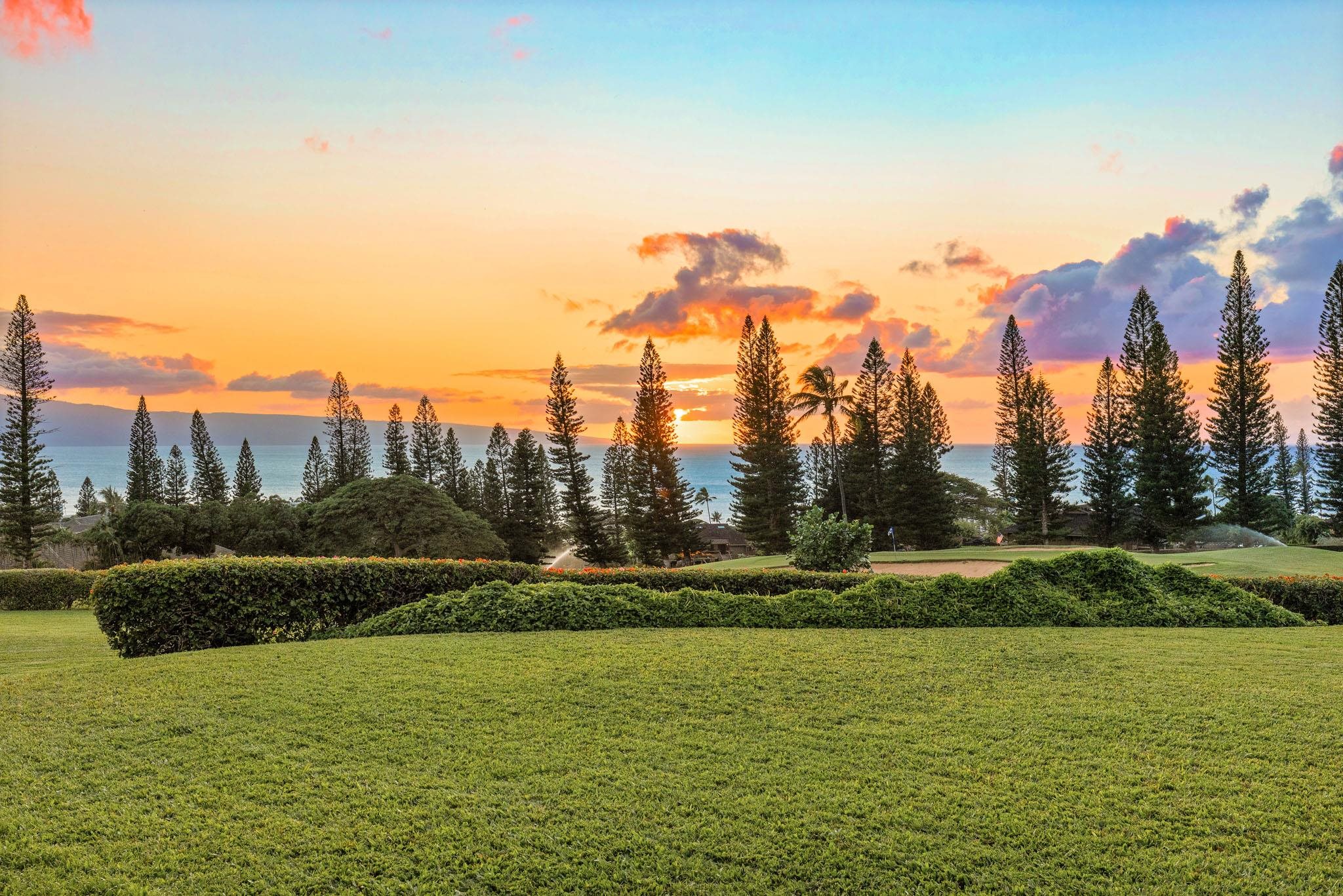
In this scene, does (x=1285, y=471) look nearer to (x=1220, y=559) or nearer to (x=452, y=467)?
(x=1220, y=559)

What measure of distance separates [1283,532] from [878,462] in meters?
19.6

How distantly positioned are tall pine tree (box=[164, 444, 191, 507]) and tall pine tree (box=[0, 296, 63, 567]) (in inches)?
424

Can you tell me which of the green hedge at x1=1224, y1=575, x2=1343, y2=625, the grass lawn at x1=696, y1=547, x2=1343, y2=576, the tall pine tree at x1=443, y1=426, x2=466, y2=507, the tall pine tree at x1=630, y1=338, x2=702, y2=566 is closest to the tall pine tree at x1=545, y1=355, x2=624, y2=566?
the tall pine tree at x1=630, y1=338, x2=702, y2=566

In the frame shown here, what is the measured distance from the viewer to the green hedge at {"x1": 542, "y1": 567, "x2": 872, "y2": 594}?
8.76m

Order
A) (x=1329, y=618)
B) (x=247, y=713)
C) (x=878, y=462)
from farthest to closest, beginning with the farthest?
(x=878, y=462) < (x=1329, y=618) < (x=247, y=713)

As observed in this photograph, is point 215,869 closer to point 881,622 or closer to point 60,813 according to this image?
point 60,813

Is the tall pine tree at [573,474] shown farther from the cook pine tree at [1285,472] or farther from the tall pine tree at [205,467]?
the cook pine tree at [1285,472]

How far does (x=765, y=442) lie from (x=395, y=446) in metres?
20.4

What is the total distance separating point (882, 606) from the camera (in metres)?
7.22

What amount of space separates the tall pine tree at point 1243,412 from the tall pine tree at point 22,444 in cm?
4391

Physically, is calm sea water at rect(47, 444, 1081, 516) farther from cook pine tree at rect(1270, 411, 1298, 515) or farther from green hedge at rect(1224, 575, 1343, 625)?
green hedge at rect(1224, 575, 1343, 625)

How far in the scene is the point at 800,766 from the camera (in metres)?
3.46

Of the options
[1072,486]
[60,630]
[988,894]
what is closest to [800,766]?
[988,894]

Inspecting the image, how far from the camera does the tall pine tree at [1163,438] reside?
28.2 m
